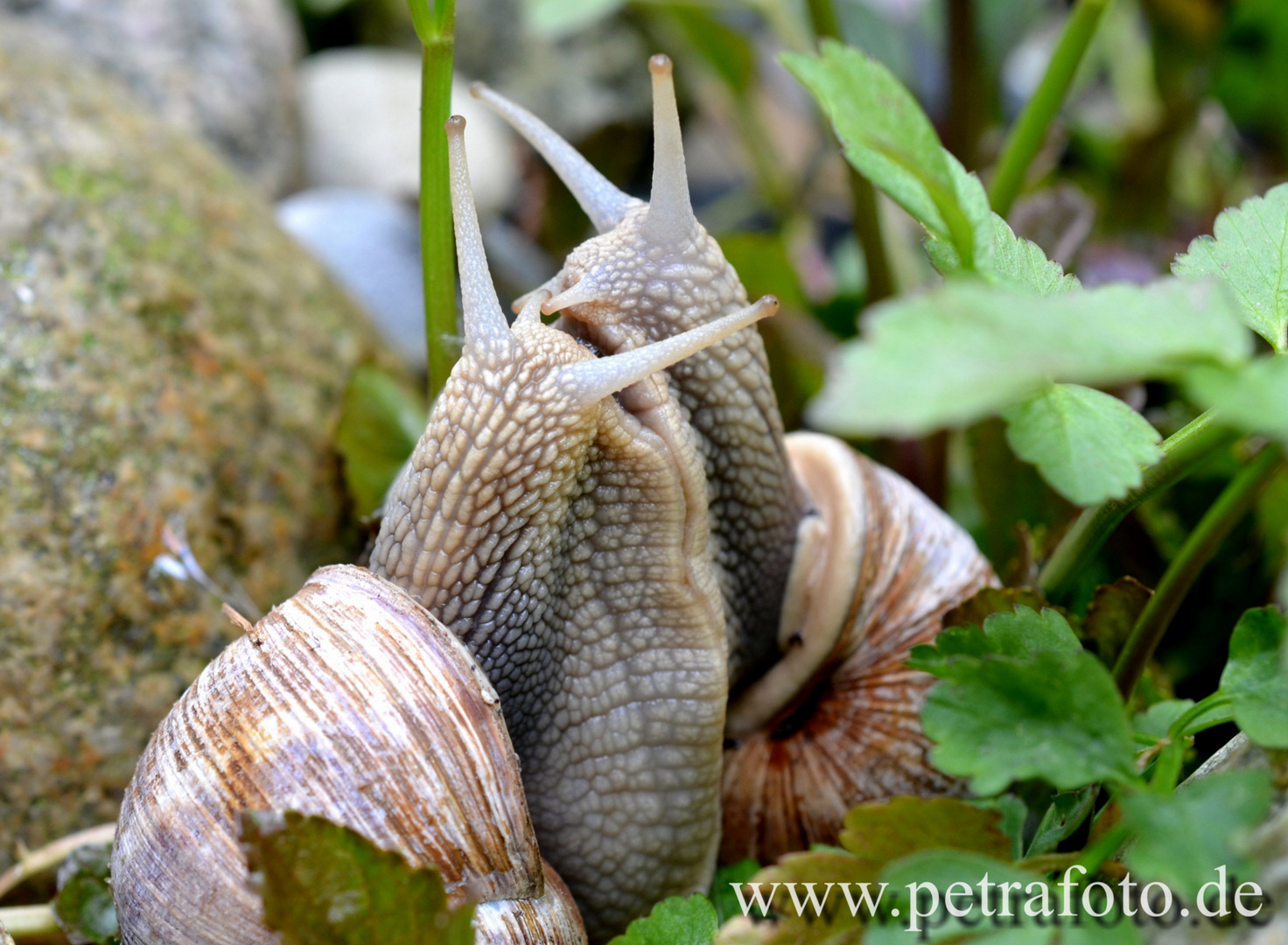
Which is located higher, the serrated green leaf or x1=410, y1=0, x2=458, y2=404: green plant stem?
x1=410, y1=0, x2=458, y2=404: green plant stem

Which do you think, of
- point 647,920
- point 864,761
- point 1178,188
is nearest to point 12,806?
point 647,920

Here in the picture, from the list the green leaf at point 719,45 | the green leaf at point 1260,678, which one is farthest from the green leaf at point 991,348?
the green leaf at point 719,45

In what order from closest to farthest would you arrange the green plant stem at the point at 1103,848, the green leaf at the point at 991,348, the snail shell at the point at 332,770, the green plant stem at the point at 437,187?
the green leaf at the point at 991,348 → the green plant stem at the point at 1103,848 → the snail shell at the point at 332,770 → the green plant stem at the point at 437,187

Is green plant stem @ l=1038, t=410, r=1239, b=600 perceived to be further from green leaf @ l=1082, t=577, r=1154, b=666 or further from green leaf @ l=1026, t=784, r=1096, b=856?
green leaf @ l=1026, t=784, r=1096, b=856

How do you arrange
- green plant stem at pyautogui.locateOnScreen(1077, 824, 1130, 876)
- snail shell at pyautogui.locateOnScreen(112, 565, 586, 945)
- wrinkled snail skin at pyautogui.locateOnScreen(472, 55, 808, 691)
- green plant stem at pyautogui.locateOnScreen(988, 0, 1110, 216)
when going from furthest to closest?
green plant stem at pyautogui.locateOnScreen(988, 0, 1110, 216) < wrinkled snail skin at pyautogui.locateOnScreen(472, 55, 808, 691) < snail shell at pyautogui.locateOnScreen(112, 565, 586, 945) < green plant stem at pyautogui.locateOnScreen(1077, 824, 1130, 876)

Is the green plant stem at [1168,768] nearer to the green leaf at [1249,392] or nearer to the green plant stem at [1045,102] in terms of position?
the green leaf at [1249,392]

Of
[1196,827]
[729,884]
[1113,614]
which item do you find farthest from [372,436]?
[1196,827]

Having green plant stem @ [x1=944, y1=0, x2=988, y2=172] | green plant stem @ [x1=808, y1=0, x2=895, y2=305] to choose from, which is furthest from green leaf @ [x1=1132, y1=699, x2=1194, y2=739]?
green plant stem @ [x1=944, y1=0, x2=988, y2=172]
